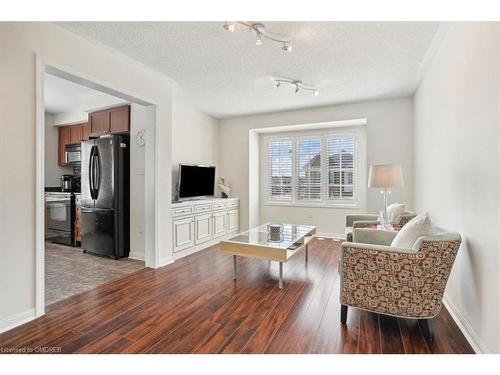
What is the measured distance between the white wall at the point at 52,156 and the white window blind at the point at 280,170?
14.8ft

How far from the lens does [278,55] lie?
2.98m

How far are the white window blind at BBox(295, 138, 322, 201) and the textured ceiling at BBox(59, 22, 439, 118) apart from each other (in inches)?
55.2

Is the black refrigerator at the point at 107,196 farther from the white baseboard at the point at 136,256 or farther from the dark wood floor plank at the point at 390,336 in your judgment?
the dark wood floor plank at the point at 390,336

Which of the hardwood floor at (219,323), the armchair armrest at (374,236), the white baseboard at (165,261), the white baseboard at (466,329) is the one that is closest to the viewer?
the white baseboard at (466,329)

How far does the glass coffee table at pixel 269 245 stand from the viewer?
2.76 metres

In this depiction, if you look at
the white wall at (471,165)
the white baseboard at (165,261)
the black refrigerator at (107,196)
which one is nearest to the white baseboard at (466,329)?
the white wall at (471,165)

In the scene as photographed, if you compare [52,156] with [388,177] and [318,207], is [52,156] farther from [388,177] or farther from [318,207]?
[388,177]

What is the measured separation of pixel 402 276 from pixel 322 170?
3.82m

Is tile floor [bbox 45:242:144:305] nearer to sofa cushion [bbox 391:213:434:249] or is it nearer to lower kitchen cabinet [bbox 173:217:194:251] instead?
lower kitchen cabinet [bbox 173:217:194:251]


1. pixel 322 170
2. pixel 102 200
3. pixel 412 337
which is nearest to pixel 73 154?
pixel 102 200

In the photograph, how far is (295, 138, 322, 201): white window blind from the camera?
559 cm
